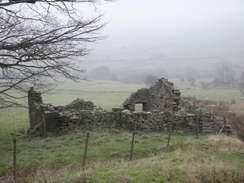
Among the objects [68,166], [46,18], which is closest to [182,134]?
Result: [68,166]

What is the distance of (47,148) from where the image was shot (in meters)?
13.6

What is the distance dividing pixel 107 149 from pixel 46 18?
6.96m

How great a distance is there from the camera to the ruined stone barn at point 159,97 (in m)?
23.4

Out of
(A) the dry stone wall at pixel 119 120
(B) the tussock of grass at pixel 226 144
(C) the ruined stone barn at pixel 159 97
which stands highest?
(C) the ruined stone barn at pixel 159 97

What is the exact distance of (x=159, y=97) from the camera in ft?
84.0

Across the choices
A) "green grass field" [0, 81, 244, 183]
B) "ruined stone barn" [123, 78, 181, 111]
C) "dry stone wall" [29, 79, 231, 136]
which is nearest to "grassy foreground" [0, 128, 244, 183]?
"green grass field" [0, 81, 244, 183]

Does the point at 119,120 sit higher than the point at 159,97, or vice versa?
the point at 159,97

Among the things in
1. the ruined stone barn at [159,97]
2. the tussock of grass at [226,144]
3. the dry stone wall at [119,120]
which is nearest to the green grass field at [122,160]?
the tussock of grass at [226,144]

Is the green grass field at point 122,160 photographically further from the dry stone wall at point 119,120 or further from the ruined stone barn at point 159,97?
the ruined stone barn at point 159,97

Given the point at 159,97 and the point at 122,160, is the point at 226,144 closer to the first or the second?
the point at 122,160

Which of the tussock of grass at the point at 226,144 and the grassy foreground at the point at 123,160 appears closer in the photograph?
the grassy foreground at the point at 123,160

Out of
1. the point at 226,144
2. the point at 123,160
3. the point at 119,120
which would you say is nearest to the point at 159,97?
the point at 119,120

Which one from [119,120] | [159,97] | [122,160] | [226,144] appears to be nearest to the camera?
[122,160]

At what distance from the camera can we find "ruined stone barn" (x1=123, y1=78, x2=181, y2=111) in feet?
76.6
